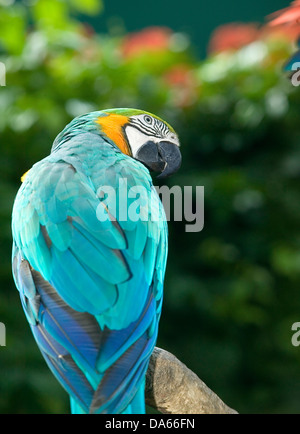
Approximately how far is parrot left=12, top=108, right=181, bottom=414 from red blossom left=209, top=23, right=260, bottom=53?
1.15 m

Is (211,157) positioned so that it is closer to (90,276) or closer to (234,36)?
(234,36)

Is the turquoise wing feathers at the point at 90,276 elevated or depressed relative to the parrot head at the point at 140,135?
depressed

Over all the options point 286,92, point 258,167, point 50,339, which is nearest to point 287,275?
point 258,167

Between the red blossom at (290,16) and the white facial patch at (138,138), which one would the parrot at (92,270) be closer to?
the white facial patch at (138,138)

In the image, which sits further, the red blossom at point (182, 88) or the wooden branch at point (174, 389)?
the red blossom at point (182, 88)

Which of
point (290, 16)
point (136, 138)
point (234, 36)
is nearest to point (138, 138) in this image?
point (136, 138)

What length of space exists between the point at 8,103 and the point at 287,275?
0.97 meters

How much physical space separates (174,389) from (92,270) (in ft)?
0.92

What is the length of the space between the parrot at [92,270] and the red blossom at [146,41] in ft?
3.57

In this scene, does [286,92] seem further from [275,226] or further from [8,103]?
[8,103]

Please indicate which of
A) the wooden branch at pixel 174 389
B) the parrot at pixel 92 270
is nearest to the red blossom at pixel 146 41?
the parrot at pixel 92 270

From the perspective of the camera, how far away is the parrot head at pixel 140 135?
0.81 meters

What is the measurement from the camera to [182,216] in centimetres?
170

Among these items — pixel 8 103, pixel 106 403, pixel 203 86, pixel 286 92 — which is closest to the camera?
pixel 106 403
